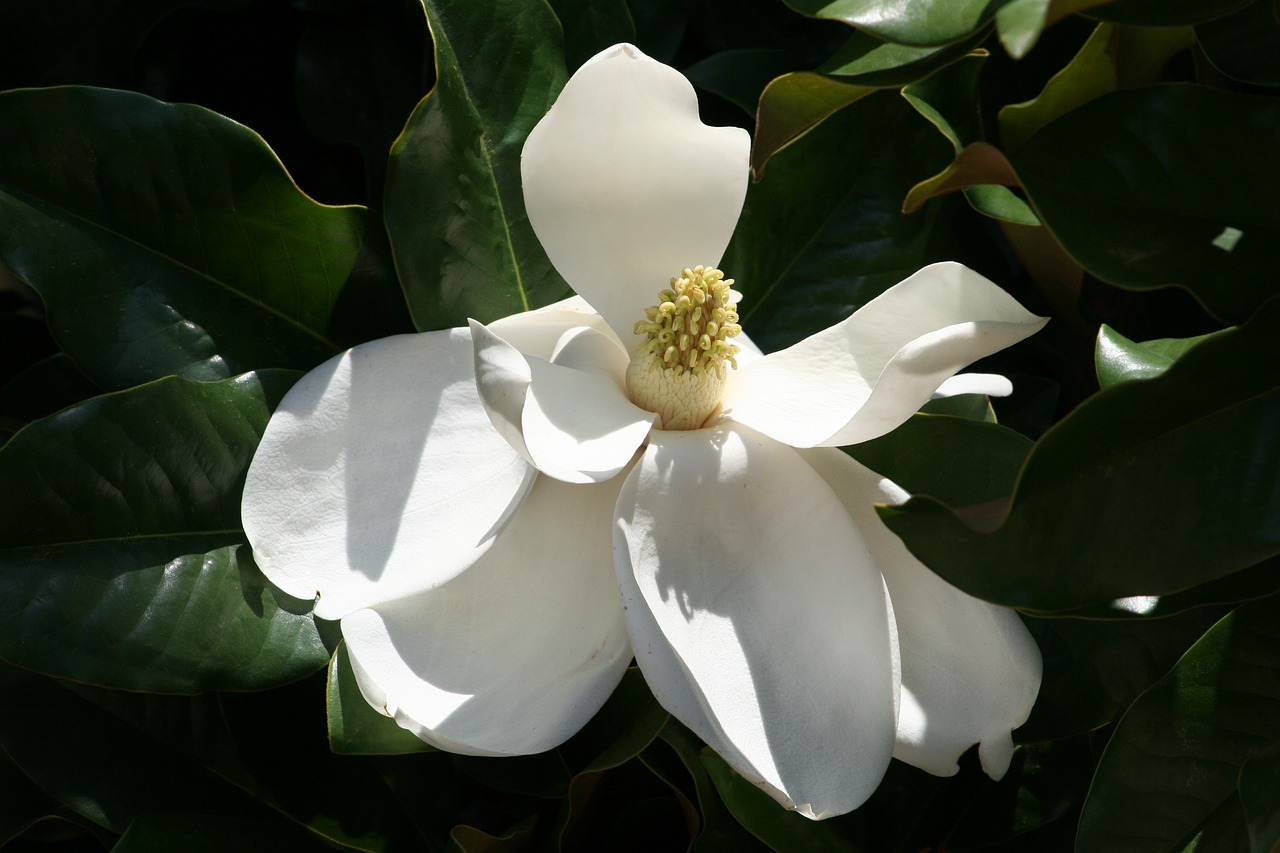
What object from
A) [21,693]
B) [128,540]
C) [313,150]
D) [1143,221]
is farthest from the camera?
[313,150]

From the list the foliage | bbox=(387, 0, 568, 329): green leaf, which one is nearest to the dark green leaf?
the foliage

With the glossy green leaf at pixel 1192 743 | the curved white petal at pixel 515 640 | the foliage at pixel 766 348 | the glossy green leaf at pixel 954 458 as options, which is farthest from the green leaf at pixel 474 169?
the glossy green leaf at pixel 1192 743

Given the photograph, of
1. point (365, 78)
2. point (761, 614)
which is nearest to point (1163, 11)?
point (761, 614)

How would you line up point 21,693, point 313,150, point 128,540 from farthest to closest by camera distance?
point 313,150, point 21,693, point 128,540

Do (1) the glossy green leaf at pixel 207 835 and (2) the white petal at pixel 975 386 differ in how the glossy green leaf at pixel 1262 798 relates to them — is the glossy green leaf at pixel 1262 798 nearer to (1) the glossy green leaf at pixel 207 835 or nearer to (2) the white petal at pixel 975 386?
(2) the white petal at pixel 975 386

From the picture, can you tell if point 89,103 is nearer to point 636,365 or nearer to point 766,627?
point 636,365

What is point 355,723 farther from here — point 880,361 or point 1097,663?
point 1097,663

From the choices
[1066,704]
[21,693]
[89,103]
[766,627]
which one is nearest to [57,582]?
[21,693]
